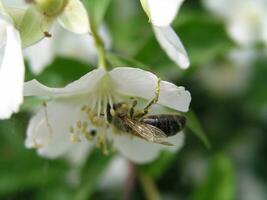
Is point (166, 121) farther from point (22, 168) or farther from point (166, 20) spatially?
point (22, 168)

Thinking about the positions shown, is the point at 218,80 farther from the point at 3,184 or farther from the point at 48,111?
the point at 48,111

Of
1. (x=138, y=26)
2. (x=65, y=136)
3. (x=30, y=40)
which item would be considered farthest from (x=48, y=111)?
(x=138, y=26)

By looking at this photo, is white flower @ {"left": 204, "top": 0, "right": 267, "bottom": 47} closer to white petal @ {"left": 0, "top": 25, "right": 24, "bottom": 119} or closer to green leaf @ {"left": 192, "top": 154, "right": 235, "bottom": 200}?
green leaf @ {"left": 192, "top": 154, "right": 235, "bottom": 200}

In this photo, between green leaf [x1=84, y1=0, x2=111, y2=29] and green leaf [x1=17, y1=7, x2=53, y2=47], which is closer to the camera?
green leaf [x1=17, y1=7, x2=53, y2=47]

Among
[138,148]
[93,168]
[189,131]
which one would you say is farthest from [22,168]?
[138,148]

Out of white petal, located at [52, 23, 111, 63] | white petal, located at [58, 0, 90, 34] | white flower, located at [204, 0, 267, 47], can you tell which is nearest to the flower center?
white petal, located at [58, 0, 90, 34]

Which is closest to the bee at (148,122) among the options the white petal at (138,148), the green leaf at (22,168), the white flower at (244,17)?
the white petal at (138,148)

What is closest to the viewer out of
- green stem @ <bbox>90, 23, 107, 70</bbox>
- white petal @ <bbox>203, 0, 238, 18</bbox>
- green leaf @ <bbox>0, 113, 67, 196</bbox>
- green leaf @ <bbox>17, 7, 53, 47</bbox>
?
green leaf @ <bbox>17, 7, 53, 47</bbox>
